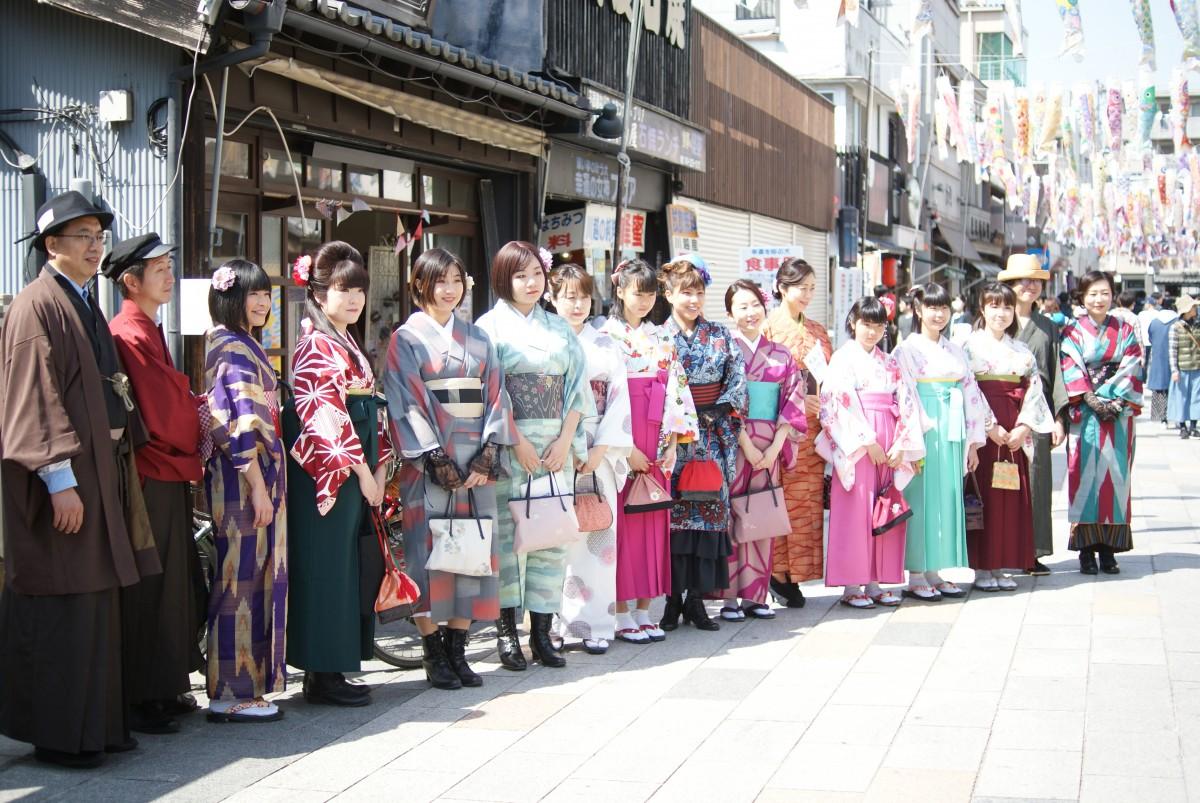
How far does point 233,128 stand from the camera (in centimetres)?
736

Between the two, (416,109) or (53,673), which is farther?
(416,109)

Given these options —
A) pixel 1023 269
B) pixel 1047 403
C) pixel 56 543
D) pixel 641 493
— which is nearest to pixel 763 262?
pixel 1023 269

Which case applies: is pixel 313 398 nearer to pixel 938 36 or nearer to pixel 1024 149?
pixel 1024 149

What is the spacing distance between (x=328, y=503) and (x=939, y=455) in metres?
3.94

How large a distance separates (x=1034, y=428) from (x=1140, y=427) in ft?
45.0

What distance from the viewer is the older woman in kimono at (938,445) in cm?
749

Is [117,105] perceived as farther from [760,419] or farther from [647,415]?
[760,419]

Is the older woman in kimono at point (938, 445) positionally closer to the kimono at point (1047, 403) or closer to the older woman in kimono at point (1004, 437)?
the older woman in kimono at point (1004, 437)

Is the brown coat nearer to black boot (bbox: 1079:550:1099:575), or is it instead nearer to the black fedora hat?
the black fedora hat

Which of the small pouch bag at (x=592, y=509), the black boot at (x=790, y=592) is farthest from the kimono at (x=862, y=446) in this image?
the small pouch bag at (x=592, y=509)

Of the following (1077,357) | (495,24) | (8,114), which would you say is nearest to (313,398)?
A: (8,114)

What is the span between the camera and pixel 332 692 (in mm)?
5367

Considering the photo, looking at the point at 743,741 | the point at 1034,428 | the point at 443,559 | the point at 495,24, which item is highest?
the point at 495,24

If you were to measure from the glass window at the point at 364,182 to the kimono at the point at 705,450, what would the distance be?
3.19 meters
